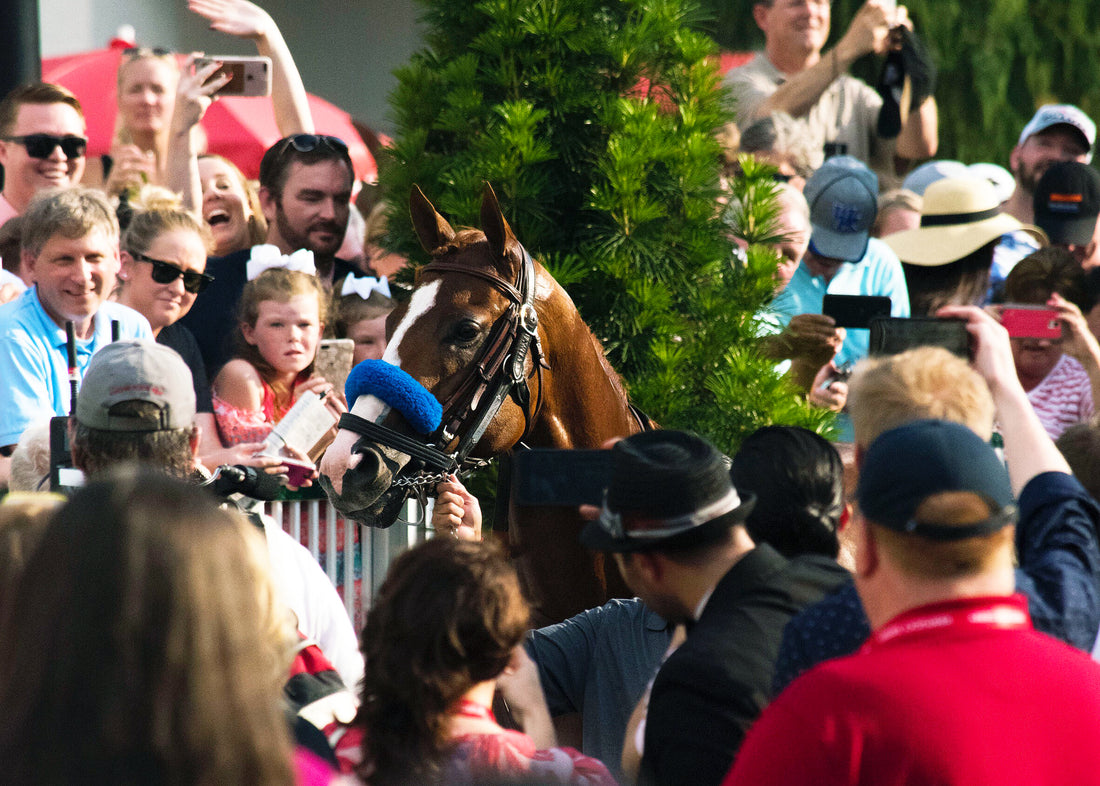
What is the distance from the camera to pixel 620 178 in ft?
13.4

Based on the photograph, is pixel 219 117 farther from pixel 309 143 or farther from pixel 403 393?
pixel 403 393

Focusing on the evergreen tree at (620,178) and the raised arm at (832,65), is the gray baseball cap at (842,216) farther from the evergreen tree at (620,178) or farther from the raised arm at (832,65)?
the raised arm at (832,65)

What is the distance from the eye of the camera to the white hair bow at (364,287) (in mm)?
5250

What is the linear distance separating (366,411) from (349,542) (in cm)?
62

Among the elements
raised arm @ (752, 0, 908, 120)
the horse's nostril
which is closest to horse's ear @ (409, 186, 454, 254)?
the horse's nostril

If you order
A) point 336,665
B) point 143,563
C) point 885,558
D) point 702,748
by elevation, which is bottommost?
point 336,665

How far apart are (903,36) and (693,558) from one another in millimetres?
6487

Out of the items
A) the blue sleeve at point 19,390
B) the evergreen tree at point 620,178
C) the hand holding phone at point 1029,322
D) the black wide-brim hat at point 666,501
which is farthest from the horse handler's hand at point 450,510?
the hand holding phone at point 1029,322

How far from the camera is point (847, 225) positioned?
5.70m

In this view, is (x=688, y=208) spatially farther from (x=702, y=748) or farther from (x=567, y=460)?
(x=702, y=748)

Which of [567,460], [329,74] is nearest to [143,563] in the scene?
[567,460]

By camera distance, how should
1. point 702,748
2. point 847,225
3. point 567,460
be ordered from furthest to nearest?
point 847,225
point 567,460
point 702,748

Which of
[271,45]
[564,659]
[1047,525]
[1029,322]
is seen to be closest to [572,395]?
[564,659]

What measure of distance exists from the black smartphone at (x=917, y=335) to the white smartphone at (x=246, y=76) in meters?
3.64
